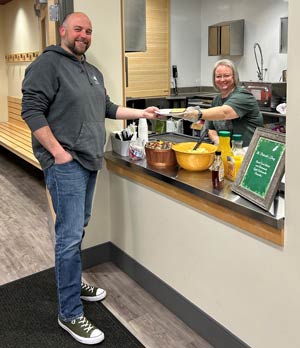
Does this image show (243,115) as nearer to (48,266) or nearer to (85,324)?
(85,324)

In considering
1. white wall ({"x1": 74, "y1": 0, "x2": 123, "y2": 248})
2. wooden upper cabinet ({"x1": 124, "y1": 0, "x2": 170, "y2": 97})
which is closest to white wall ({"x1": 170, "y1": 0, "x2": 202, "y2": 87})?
wooden upper cabinet ({"x1": 124, "y1": 0, "x2": 170, "y2": 97})

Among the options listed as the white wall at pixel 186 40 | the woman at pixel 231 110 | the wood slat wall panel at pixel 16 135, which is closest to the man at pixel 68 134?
the woman at pixel 231 110

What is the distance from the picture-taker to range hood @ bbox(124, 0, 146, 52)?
297 centimetres

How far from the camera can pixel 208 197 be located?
202cm

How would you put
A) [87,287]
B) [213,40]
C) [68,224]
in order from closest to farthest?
[68,224] < [87,287] < [213,40]

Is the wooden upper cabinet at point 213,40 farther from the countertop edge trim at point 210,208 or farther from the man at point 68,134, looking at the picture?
the man at point 68,134

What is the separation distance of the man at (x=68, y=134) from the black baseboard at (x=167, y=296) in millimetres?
474

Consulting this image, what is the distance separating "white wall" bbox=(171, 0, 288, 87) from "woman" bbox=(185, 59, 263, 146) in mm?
3485

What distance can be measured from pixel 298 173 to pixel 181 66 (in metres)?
6.01

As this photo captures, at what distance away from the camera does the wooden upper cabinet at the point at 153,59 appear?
21.9 ft

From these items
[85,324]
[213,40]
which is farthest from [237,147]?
[213,40]

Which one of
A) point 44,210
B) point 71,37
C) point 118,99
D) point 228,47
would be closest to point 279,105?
point 228,47

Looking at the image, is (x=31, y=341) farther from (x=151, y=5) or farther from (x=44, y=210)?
(x=151, y=5)

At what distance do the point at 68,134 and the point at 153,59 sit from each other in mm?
5033
